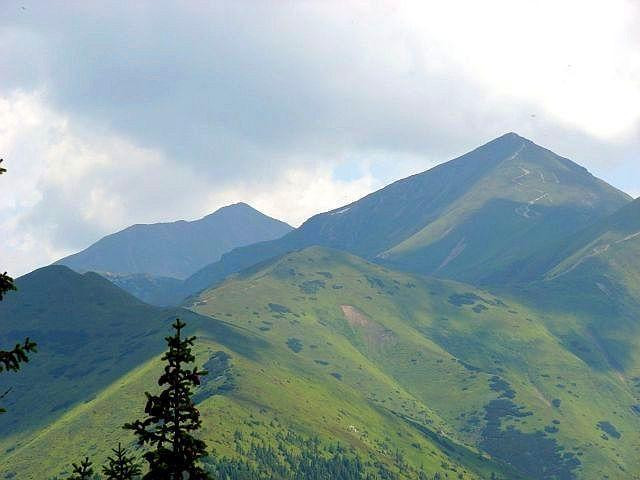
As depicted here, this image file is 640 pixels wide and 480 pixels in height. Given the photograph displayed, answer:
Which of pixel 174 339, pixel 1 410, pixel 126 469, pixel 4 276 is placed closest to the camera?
pixel 4 276

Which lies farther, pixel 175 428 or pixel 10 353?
pixel 175 428

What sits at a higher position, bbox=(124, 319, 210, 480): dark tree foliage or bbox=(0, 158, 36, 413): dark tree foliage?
bbox=(0, 158, 36, 413): dark tree foliage

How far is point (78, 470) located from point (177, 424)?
12765 mm

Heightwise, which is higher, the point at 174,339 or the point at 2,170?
the point at 2,170

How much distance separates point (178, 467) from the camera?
3769 cm

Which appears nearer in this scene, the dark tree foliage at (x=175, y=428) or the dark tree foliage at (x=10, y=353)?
the dark tree foliage at (x=10, y=353)

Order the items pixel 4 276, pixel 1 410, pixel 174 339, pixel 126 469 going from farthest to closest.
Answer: pixel 126 469, pixel 174 339, pixel 1 410, pixel 4 276

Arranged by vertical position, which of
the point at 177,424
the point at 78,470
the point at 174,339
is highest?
the point at 174,339

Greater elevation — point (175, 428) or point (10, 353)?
point (10, 353)

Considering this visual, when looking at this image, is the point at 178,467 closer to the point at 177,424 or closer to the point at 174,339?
the point at 177,424

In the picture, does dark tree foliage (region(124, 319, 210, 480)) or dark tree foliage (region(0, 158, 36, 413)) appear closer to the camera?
dark tree foliage (region(0, 158, 36, 413))

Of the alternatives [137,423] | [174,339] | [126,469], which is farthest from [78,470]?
[174,339]

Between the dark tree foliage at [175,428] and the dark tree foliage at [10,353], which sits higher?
the dark tree foliage at [10,353]

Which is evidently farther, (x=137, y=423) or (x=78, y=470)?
(x=78, y=470)
